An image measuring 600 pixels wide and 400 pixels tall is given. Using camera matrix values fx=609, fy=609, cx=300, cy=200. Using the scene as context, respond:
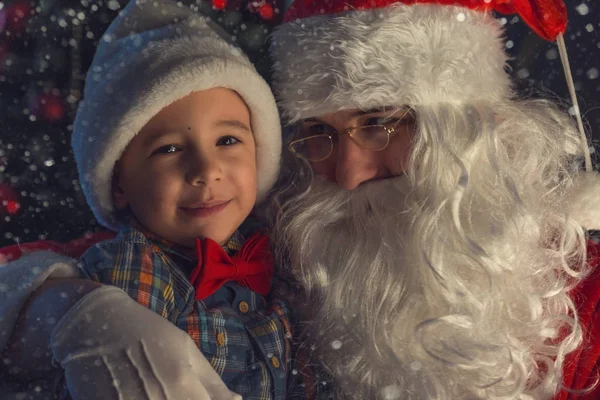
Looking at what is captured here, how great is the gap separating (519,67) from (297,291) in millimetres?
981

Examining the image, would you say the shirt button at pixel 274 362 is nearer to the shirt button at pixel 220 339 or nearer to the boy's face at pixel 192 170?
the shirt button at pixel 220 339

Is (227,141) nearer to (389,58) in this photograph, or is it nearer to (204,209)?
(204,209)

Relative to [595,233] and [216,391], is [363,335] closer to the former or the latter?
[216,391]

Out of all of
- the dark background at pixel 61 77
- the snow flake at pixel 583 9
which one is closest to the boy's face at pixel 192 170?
the dark background at pixel 61 77

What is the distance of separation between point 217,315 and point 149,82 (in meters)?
0.48

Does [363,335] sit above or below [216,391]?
below

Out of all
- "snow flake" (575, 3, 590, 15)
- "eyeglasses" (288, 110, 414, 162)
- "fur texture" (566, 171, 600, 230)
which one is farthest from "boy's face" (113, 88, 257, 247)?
"snow flake" (575, 3, 590, 15)

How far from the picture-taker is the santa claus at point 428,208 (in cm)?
117

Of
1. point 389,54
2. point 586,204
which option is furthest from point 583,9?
point 389,54

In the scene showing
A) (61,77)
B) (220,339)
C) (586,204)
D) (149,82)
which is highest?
(149,82)

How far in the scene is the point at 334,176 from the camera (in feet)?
4.28

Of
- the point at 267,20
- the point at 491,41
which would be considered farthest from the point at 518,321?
the point at 267,20

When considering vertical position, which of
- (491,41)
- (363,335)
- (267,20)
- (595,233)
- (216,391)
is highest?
(491,41)

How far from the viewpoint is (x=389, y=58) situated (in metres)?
1.16
